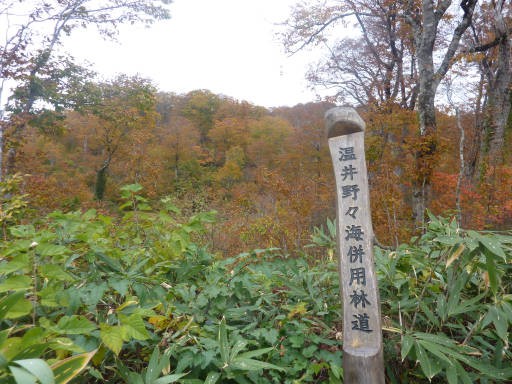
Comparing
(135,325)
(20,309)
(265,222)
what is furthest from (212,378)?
(265,222)

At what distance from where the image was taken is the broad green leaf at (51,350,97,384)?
952 mm

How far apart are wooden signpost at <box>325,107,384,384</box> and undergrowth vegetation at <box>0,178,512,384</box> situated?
114 millimetres

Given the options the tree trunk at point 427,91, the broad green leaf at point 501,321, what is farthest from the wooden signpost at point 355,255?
the tree trunk at point 427,91

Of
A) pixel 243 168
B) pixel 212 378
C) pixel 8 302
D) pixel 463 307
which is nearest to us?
pixel 8 302

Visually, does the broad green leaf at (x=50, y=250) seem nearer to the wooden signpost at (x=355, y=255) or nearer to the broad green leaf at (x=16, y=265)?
the broad green leaf at (x=16, y=265)

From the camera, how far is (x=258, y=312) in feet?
6.31

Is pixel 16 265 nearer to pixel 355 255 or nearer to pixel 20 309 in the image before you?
pixel 20 309

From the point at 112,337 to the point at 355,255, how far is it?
1.15 metres

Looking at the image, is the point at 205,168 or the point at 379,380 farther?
the point at 205,168

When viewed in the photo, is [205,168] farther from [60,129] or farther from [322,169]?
[60,129]

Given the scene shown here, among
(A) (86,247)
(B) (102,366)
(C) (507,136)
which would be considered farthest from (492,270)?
(C) (507,136)

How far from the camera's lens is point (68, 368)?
0.98 metres

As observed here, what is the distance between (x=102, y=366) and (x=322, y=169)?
11995 millimetres

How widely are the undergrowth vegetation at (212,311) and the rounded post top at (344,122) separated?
2.28ft
